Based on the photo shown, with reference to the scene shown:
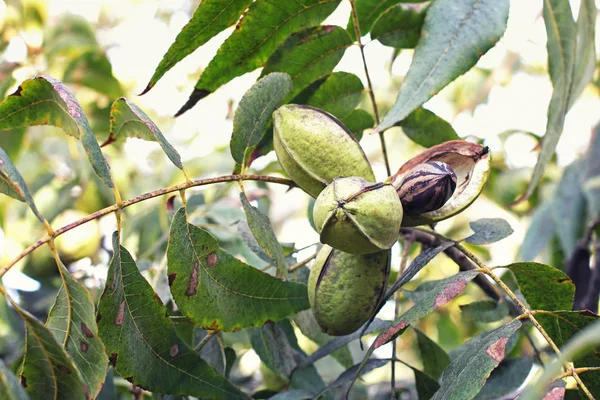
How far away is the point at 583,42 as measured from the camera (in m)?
1.84

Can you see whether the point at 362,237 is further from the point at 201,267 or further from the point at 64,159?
the point at 64,159

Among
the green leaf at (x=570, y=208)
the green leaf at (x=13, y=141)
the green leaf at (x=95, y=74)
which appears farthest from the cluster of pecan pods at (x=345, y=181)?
the green leaf at (x=95, y=74)

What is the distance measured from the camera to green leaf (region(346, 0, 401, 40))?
1725 millimetres

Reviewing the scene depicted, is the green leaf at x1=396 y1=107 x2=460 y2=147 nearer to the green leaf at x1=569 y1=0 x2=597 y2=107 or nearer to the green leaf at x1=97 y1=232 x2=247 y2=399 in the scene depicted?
the green leaf at x1=569 y1=0 x2=597 y2=107

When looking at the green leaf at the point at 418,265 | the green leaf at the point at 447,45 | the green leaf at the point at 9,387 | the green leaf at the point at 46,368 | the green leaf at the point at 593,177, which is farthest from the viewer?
the green leaf at the point at 593,177

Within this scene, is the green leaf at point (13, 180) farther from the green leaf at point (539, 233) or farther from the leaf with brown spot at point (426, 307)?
the green leaf at point (539, 233)

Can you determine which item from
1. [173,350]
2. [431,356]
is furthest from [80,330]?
[431,356]

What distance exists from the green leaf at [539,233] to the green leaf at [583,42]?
2.70ft

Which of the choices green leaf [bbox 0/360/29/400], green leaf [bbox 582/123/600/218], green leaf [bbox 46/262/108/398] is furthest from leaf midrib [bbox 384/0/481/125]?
green leaf [bbox 582/123/600/218]

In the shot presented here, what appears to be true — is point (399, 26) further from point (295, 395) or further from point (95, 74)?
point (95, 74)

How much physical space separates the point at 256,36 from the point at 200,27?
16 cm

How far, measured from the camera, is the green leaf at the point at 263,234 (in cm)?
133

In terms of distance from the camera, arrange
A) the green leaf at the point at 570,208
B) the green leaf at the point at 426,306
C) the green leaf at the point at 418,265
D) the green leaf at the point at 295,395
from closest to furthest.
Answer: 1. the green leaf at the point at 426,306
2. the green leaf at the point at 418,265
3. the green leaf at the point at 295,395
4. the green leaf at the point at 570,208

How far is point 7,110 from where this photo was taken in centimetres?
141
